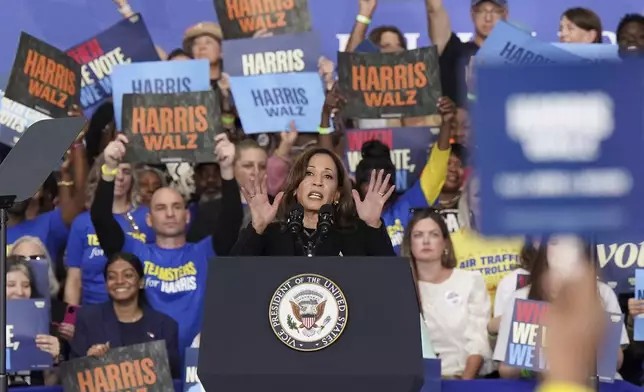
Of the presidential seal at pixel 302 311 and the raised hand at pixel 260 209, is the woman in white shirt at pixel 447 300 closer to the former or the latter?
the raised hand at pixel 260 209

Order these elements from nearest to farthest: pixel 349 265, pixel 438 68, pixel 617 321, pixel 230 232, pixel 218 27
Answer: pixel 349 265 → pixel 617 321 → pixel 230 232 → pixel 438 68 → pixel 218 27

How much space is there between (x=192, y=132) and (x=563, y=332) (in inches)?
176

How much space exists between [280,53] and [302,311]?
3400 mm

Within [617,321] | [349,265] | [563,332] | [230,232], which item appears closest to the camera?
[563,332]

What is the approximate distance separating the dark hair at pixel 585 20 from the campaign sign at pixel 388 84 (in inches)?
28.8

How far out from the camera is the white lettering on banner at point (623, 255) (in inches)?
221

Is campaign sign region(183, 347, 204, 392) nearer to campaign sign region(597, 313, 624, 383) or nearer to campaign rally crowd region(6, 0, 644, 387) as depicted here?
campaign rally crowd region(6, 0, 644, 387)

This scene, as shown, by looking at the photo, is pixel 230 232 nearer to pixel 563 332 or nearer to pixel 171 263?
pixel 171 263

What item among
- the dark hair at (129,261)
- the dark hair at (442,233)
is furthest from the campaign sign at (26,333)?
the dark hair at (442,233)

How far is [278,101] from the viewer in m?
6.14

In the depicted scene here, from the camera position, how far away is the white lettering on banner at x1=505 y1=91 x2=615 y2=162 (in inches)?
61.2

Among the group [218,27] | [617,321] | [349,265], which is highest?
[218,27]

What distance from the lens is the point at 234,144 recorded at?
6062 millimetres

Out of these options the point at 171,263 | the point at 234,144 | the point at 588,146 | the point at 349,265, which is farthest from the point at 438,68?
the point at 588,146
